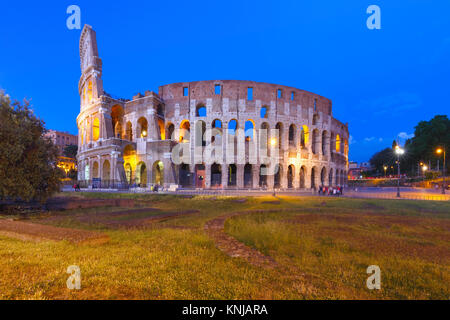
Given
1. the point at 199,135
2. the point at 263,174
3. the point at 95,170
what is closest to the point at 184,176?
the point at 199,135

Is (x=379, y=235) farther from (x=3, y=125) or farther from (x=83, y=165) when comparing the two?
(x=83, y=165)

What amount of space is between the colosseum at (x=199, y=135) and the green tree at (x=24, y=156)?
20.3m

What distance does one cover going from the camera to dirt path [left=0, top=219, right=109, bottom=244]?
16.3 ft

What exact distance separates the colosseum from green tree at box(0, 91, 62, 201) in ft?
66.6

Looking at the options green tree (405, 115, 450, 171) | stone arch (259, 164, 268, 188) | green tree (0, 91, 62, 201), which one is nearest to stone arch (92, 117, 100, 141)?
green tree (0, 91, 62, 201)

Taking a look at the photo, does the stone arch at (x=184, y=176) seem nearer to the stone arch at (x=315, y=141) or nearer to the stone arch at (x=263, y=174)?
the stone arch at (x=263, y=174)

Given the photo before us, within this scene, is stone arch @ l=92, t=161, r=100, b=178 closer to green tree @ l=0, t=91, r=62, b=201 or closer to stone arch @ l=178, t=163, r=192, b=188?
stone arch @ l=178, t=163, r=192, b=188

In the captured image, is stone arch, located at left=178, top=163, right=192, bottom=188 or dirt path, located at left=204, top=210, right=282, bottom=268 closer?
dirt path, located at left=204, top=210, right=282, bottom=268

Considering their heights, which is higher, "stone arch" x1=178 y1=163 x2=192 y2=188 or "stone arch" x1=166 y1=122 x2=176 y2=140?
"stone arch" x1=166 y1=122 x2=176 y2=140

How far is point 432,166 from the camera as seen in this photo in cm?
6512

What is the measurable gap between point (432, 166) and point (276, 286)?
298ft

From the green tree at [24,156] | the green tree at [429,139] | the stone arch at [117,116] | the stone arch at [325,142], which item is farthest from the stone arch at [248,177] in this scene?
the green tree at [429,139]

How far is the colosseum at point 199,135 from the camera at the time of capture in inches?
1308

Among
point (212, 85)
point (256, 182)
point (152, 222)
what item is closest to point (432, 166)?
point (256, 182)
